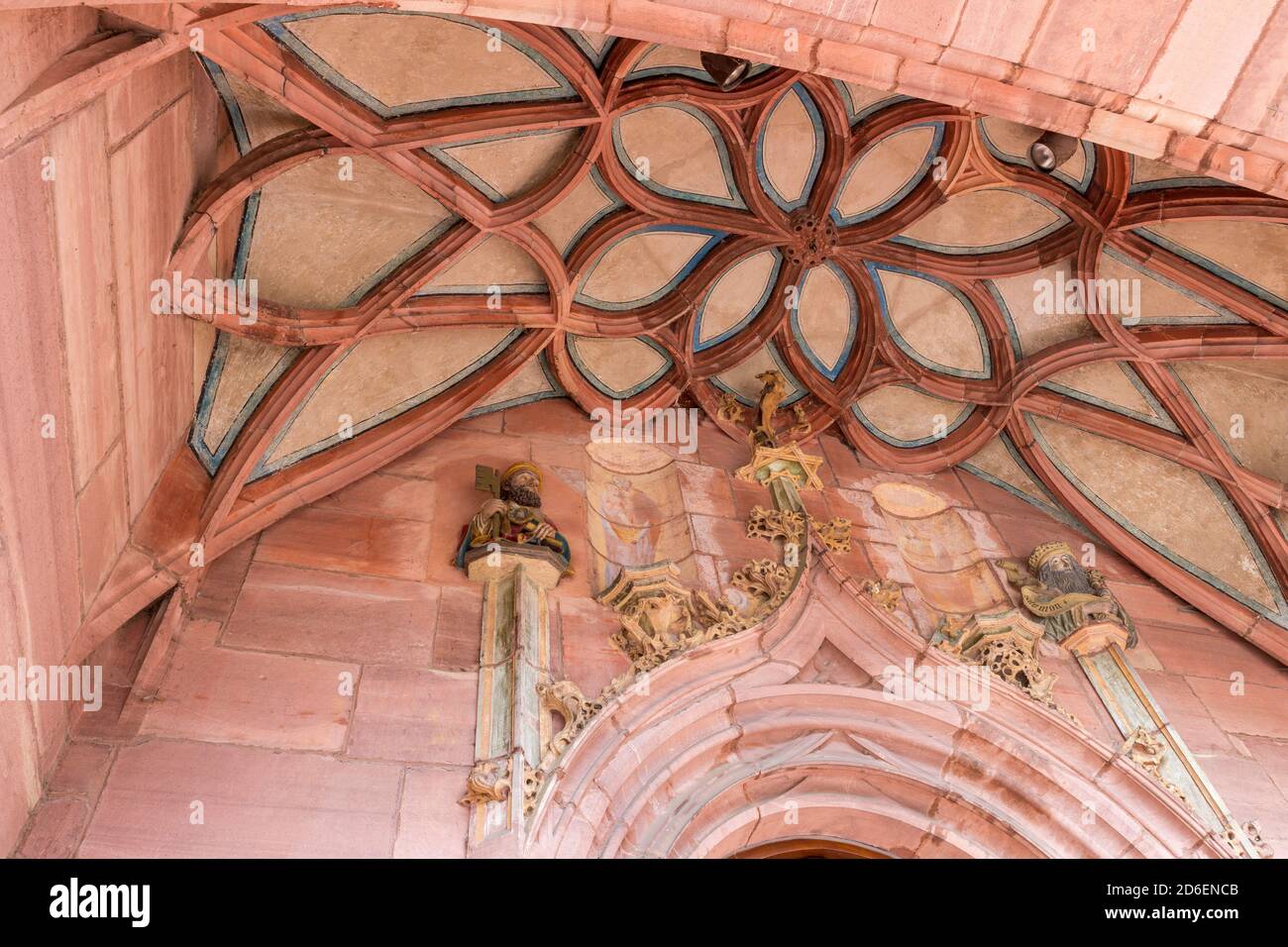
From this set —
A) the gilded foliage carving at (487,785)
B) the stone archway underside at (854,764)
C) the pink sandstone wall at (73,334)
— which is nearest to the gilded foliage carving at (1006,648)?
the stone archway underside at (854,764)

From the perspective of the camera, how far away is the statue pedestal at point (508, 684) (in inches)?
250

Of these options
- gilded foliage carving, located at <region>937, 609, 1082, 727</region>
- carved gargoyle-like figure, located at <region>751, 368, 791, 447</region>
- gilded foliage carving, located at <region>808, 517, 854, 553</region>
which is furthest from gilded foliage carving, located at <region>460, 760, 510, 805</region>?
carved gargoyle-like figure, located at <region>751, 368, 791, 447</region>

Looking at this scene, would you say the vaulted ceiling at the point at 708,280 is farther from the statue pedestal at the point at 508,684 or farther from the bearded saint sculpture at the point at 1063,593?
the statue pedestal at the point at 508,684

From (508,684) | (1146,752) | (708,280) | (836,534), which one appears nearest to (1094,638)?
(1146,752)

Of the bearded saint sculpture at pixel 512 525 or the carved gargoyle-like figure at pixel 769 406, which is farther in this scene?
the carved gargoyle-like figure at pixel 769 406

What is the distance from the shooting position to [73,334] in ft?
18.5

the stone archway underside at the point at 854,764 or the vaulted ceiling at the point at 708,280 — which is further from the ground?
the vaulted ceiling at the point at 708,280

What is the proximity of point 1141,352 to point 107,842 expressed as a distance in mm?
8163

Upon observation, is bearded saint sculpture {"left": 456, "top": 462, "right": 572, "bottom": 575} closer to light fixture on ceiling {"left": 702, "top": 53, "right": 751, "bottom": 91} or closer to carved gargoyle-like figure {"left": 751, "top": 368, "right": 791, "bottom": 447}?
carved gargoyle-like figure {"left": 751, "top": 368, "right": 791, "bottom": 447}

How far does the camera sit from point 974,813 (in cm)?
784

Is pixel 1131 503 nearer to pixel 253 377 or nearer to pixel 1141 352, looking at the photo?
pixel 1141 352

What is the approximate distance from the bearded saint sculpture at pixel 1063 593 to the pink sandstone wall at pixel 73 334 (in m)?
6.39

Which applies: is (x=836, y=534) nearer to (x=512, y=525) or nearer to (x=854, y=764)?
(x=854, y=764)
